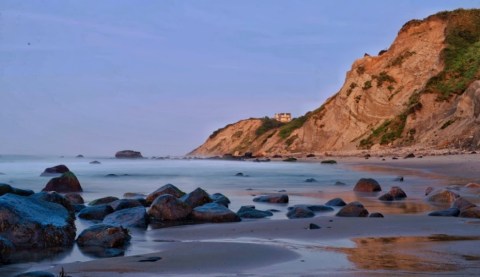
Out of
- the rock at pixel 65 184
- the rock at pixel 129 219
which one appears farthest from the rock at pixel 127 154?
the rock at pixel 129 219

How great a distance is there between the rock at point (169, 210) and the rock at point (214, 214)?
0.16 metres

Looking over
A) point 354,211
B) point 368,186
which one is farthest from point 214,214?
point 368,186

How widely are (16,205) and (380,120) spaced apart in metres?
53.2

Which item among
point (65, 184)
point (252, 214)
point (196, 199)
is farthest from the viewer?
point (65, 184)

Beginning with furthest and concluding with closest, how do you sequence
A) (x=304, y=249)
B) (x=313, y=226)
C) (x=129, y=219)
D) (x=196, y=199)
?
1. (x=196, y=199)
2. (x=129, y=219)
3. (x=313, y=226)
4. (x=304, y=249)

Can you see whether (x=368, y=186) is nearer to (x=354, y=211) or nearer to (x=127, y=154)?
(x=354, y=211)

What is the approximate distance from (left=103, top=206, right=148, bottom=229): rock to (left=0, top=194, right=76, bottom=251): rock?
1232 millimetres

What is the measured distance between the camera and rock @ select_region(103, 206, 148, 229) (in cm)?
773

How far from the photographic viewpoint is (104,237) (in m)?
6.14

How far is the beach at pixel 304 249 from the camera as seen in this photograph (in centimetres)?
445

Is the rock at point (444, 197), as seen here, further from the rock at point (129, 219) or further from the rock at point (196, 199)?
the rock at point (129, 219)

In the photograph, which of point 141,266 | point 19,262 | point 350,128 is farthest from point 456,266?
point 350,128

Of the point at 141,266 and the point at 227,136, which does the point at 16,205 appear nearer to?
the point at 141,266

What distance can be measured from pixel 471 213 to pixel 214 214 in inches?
147
